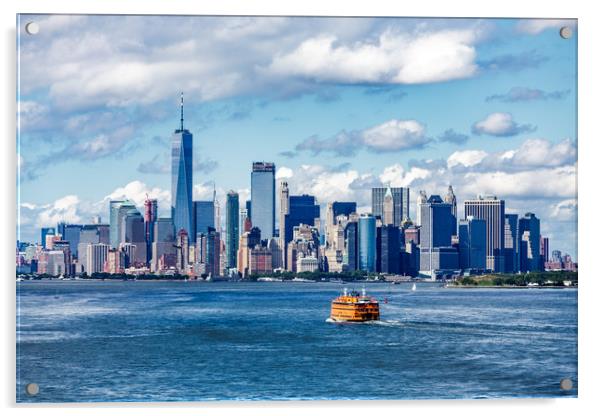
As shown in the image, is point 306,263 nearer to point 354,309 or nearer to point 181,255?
point 181,255

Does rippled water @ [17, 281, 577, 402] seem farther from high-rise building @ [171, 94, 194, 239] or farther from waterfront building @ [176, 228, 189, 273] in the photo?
waterfront building @ [176, 228, 189, 273]

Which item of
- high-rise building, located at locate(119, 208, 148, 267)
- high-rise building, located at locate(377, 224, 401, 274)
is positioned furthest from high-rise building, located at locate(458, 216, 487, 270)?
high-rise building, located at locate(119, 208, 148, 267)

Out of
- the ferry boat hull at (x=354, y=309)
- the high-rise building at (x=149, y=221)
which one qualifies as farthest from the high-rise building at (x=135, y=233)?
the ferry boat hull at (x=354, y=309)

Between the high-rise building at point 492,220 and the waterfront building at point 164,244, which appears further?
the waterfront building at point 164,244

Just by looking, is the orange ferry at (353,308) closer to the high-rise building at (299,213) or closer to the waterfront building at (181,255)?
the high-rise building at (299,213)

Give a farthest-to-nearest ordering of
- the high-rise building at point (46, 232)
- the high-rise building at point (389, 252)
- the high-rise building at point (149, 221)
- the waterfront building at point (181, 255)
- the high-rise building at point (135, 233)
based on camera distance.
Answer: the high-rise building at point (389, 252), the waterfront building at point (181, 255), the high-rise building at point (135, 233), the high-rise building at point (149, 221), the high-rise building at point (46, 232)
